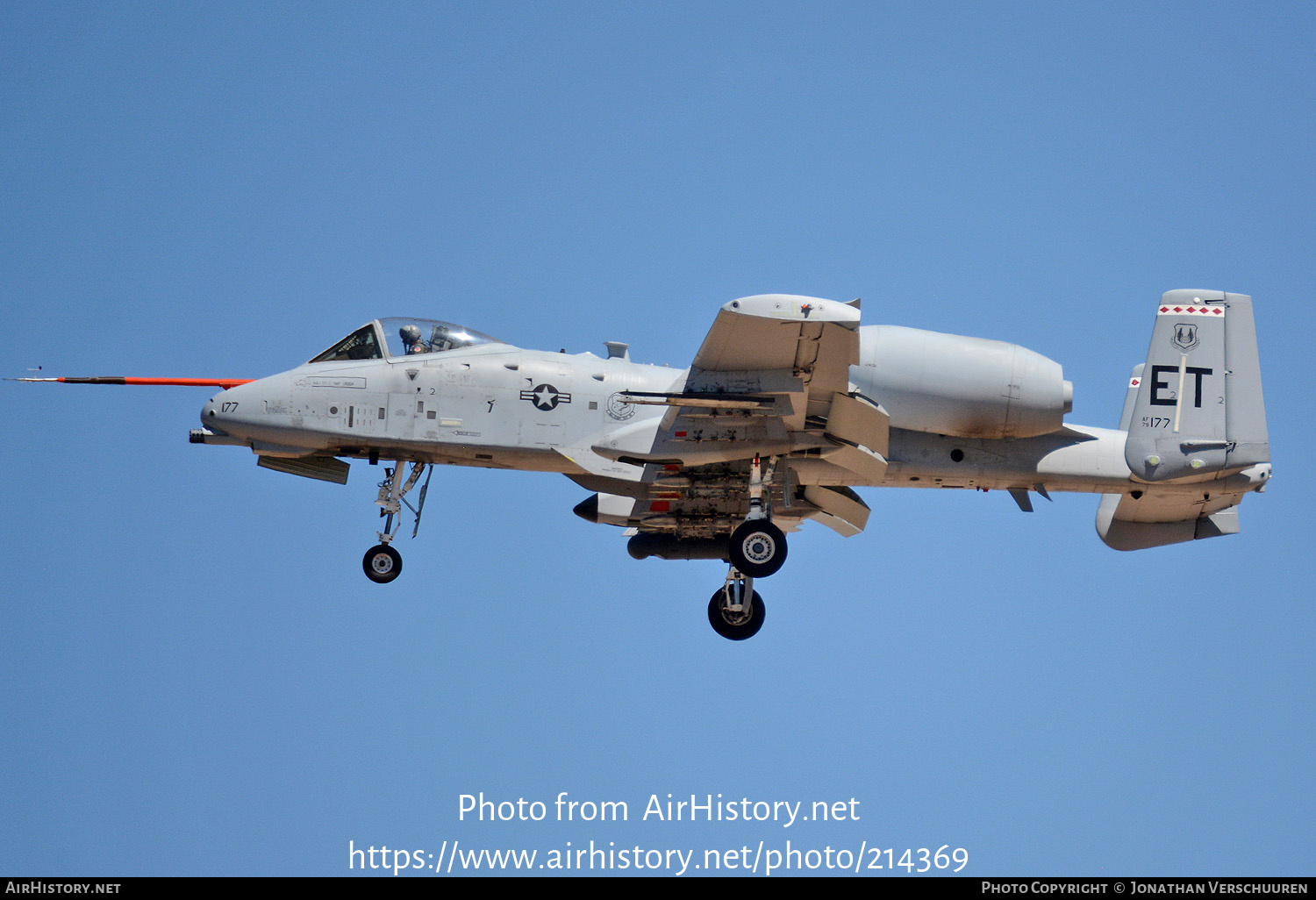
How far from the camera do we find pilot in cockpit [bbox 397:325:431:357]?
749 inches

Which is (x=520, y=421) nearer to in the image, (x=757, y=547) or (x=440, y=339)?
(x=440, y=339)

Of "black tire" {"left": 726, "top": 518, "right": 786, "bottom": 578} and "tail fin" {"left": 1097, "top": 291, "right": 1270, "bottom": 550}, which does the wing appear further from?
"tail fin" {"left": 1097, "top": 291, "right": 1270, "bottom": 550}

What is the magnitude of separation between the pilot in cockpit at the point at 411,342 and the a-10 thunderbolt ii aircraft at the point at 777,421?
0.03 m

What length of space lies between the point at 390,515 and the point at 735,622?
17.3ft

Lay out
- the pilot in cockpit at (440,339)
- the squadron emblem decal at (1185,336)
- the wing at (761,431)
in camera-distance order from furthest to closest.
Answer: the pilot in cockpit at (440,339) < the squadron emblem decal at (1185,336) < the wing at (761,431)

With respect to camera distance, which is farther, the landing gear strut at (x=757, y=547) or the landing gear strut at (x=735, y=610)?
the landing gear strut at (x=735, y=610)

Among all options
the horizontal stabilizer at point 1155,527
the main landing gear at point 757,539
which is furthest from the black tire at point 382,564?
the horizontal stabilizer at point 1155,527

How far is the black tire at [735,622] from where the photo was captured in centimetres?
2075

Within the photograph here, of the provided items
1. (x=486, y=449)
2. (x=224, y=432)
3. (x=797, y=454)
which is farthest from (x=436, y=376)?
(x=797, y=454)

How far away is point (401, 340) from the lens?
62.6ft

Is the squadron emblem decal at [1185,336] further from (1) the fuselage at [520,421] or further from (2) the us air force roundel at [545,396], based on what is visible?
(2) the us air force roundel at [545,396]

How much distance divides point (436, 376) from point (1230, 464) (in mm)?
10381

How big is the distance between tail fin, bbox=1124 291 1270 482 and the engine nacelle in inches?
54.1

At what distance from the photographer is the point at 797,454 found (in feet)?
60.7
